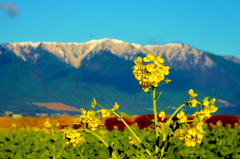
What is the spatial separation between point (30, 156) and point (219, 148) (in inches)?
174

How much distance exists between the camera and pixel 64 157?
6590mm

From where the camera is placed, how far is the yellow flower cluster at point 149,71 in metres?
3.56

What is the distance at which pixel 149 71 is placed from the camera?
3543 mm

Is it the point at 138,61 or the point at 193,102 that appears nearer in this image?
the point at 138,61

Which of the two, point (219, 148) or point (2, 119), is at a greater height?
point (2, 119)

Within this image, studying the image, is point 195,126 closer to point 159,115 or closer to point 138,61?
point 159,115

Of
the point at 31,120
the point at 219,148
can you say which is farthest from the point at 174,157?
the point at 31,120

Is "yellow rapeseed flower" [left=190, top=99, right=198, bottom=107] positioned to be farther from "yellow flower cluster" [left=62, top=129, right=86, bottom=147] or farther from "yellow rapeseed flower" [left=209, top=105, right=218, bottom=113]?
"yellow flower cluster" [left=62, top=129, right=86, bottom=147]

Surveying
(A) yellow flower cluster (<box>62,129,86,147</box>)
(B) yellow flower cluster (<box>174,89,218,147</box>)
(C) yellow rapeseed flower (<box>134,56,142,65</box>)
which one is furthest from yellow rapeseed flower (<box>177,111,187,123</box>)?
(A) yellow flower cluster (<box>62,129,86,147</box>)

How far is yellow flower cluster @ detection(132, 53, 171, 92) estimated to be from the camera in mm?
3557

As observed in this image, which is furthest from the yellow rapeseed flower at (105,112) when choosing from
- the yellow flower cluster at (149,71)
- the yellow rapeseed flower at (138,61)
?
the yellow rapeseed flower at (138,61)

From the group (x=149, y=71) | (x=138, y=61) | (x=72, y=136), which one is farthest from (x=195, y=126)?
(x=72, y=136)

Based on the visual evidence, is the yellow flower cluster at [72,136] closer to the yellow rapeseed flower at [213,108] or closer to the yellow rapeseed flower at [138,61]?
the yellow rapeseed flower at [138,61]

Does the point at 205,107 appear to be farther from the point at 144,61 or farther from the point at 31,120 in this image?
the point at 31,120
